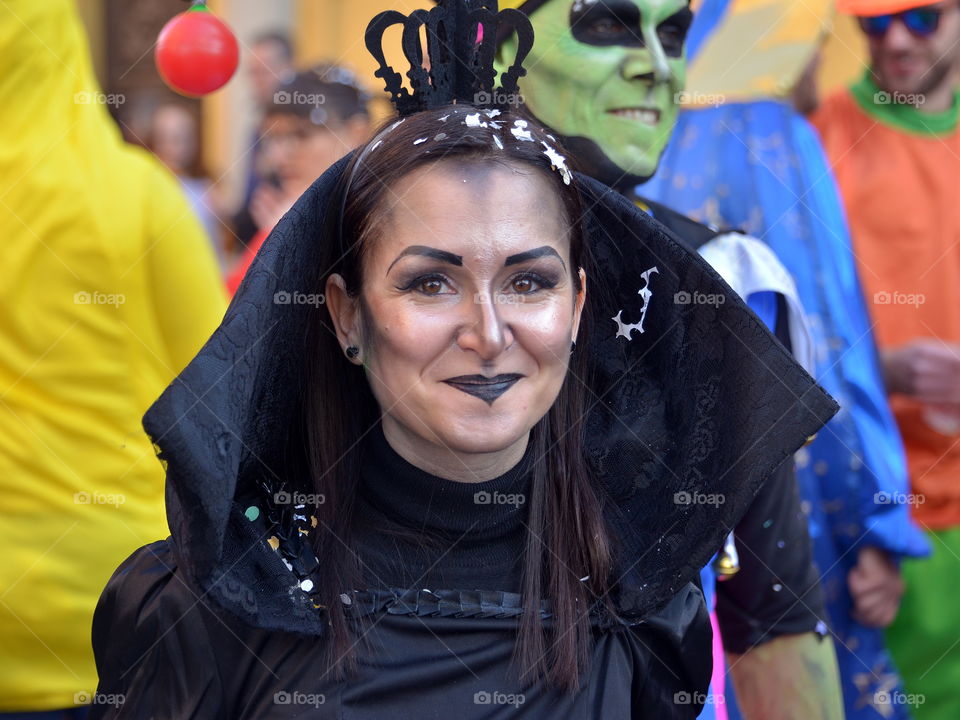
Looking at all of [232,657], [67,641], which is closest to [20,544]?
[67,641]

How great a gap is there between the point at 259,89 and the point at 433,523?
4.61 metres

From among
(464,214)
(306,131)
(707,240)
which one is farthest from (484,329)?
(306,131)

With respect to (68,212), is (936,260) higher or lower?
lower

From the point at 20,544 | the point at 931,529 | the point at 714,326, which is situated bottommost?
the point at 931,529

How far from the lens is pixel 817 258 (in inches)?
134

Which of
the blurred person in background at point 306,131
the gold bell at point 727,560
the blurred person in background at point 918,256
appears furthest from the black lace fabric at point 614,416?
the blurred person in background at point 306,131

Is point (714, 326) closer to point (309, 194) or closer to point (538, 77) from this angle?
point (309, 194)

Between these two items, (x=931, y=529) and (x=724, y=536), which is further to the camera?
(x=931, y=529)

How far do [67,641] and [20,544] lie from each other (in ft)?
0.74

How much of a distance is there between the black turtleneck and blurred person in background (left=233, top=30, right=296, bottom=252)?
10.6 ft

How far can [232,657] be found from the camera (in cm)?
174

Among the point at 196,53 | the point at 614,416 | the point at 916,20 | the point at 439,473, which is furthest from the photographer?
the point at 916,20

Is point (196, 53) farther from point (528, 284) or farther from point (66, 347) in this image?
point (528, 284)

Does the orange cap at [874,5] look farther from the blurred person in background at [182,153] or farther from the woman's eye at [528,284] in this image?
the blurred person in background at [182,153]
